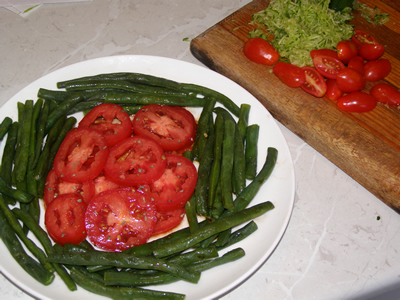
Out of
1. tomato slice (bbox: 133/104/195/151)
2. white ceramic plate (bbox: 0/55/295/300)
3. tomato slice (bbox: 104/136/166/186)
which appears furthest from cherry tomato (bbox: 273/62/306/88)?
tomato slice (bbox: 104/136/166/186)

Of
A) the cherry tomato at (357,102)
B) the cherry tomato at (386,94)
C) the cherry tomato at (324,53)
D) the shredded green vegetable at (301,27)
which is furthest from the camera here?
the shredded green vegetable at (301,27)

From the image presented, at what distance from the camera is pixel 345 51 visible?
4.00m

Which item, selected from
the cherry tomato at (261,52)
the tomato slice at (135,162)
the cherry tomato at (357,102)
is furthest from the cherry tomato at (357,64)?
the tomato slice at (135,162)

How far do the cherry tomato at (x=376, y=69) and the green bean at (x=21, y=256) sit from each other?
12.2 ft

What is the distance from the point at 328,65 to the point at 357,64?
360 mm

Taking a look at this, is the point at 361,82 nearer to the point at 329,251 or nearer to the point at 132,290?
the point at 329,251

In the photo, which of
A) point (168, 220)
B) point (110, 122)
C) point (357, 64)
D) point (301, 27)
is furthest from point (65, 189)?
point (357, 64)

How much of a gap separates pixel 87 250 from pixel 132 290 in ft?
1.44

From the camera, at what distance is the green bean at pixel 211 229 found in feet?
8.34

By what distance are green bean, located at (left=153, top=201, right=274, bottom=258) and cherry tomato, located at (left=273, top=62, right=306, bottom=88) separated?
1611 millimetres

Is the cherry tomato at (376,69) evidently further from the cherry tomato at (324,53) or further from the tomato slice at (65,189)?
the tomato slice at (65,189)

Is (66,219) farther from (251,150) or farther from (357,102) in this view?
(357,102)

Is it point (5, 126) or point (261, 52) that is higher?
point (5, 126)

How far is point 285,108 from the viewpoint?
3.66 meters
